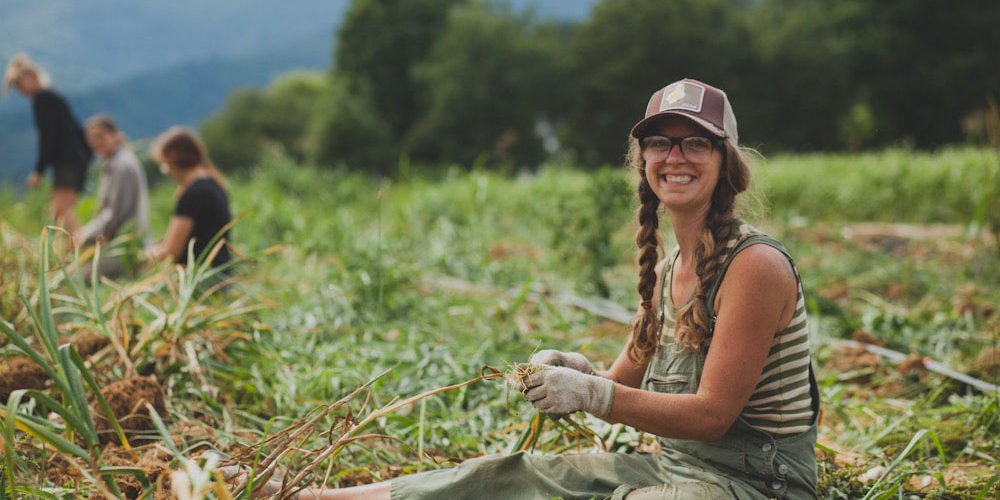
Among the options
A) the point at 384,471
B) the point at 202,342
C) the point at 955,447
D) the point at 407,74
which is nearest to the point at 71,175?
the point at 202,342

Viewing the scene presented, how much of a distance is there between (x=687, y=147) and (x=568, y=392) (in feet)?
2.15

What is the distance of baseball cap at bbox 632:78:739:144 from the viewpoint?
1.69 m

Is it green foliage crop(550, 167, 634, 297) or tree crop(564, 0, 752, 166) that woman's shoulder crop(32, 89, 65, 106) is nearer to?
green foliage crop(550, 167, 634, 297)

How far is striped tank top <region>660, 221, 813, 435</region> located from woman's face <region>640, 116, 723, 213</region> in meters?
0.12

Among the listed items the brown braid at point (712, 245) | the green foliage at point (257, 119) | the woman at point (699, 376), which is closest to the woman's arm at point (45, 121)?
the woman at point (699, 376)

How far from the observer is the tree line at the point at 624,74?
25.0 m

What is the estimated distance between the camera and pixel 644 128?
183 centimetres

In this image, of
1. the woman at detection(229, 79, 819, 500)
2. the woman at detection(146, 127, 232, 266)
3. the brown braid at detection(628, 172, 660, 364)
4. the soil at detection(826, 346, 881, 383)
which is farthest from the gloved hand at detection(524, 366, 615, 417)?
the woman at detection(146, 127, 232, 266)

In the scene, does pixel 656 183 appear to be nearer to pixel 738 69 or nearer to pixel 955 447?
pixel 955 447

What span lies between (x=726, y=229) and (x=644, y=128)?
1.08 feet

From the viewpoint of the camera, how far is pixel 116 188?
479 cm

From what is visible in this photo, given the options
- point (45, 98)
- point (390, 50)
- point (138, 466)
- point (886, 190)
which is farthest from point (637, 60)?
point (138, 466)

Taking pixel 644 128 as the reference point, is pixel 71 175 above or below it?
below

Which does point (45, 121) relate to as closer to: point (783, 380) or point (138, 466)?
point (138, 466)
